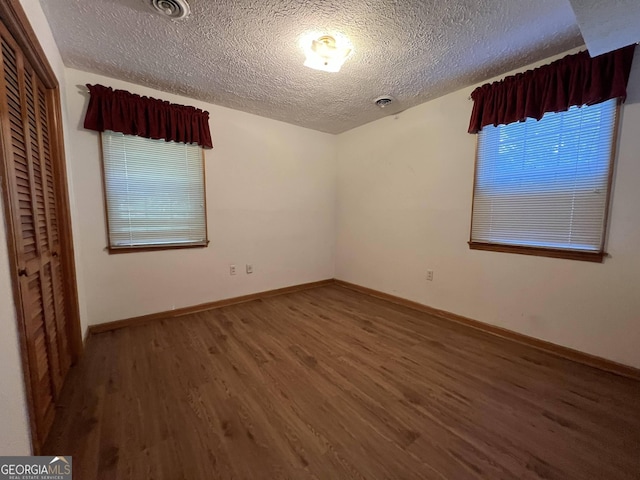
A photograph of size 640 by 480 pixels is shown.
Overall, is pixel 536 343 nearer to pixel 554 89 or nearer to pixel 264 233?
pixel 554 89

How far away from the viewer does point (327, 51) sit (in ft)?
6.08

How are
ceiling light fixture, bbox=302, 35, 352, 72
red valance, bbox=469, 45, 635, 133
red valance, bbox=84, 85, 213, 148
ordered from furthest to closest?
red valance, bbox=84, 85, 213, 148
ceiling light fixture, bbox=302, 35, 352, 72
red valance, bbox=469, 45, 635, 133

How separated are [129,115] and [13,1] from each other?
140 centimetres

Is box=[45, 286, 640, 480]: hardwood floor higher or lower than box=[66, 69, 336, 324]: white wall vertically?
lower

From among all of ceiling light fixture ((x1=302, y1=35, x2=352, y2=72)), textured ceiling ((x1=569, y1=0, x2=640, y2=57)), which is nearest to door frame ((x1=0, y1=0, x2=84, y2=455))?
ceiling light fixture ((x1=302, y1=35, x2=352, y2=72))

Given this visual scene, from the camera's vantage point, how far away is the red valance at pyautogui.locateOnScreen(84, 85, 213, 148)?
7.38 ft

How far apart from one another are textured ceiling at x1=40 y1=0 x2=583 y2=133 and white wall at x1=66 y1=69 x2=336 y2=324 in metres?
0.55

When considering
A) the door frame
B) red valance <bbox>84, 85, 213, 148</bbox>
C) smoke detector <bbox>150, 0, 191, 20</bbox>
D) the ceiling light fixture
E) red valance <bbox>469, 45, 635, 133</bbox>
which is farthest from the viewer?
red valance <bbox>84, 85, 213, 148</bbox>

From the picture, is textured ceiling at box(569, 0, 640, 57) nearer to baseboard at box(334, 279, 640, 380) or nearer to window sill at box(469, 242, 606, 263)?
window sill at box(469, 242, 606, 263)

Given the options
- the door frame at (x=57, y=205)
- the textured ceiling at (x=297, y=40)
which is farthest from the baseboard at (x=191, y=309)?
the textured ceiling at (x=297, y=40)

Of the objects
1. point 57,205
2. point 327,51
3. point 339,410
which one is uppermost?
point 327,51

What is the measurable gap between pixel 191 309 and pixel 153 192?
4.47 feet

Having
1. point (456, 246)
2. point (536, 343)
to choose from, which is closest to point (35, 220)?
point (456, 246)

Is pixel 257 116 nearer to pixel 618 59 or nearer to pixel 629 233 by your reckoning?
pixel 618 59
